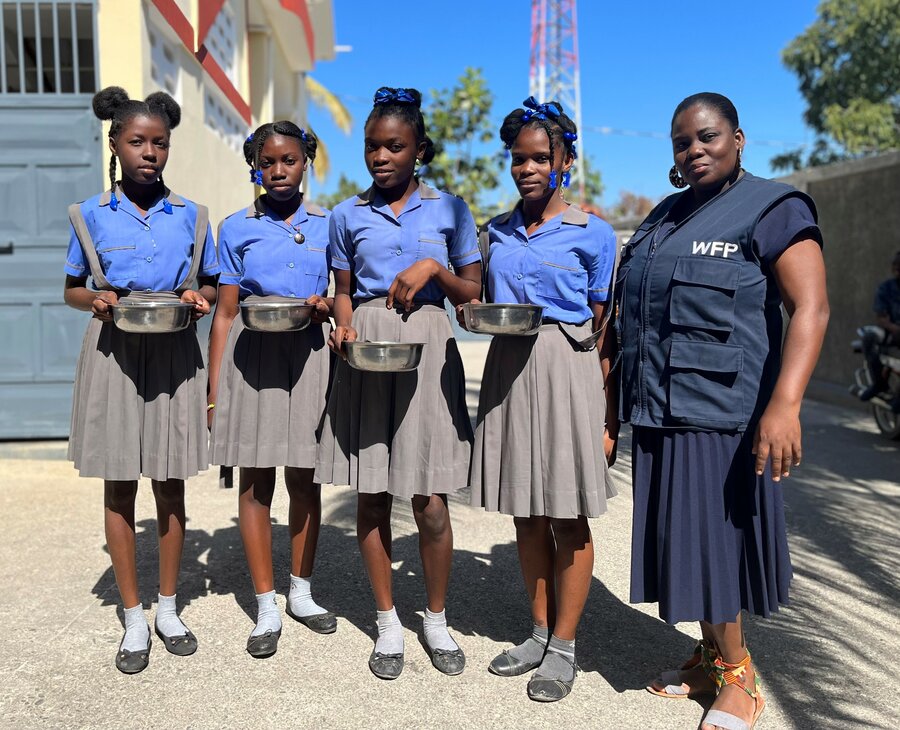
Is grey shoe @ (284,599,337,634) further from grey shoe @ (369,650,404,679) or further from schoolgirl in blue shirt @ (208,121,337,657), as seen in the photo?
grey shoe @ (369,650,404,679)

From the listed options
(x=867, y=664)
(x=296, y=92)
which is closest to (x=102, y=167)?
(x=867, y=664)

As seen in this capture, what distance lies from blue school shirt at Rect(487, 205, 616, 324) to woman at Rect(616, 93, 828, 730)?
16cm

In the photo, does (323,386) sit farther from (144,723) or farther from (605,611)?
(605,611)

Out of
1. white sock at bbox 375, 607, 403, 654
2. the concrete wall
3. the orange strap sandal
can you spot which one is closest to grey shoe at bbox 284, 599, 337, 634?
white sock at bbox 375, 607, 403, 654

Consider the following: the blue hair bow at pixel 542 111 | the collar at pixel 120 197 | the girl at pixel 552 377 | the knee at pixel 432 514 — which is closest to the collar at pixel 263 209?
the collar at pixel 120 197

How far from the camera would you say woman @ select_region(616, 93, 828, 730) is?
7.89ft

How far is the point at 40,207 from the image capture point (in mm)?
6297

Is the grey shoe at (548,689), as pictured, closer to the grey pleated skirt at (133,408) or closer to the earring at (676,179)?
the grey pleated skirt at (133,408)

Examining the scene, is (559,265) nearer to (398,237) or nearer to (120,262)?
(398,237)

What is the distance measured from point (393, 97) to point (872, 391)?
6.44m

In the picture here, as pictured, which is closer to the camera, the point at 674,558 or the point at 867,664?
the point at 674,558

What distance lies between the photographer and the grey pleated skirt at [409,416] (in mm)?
2898

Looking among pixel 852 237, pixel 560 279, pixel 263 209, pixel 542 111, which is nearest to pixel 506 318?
pixel 560 279

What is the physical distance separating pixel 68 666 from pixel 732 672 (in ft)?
7.79
